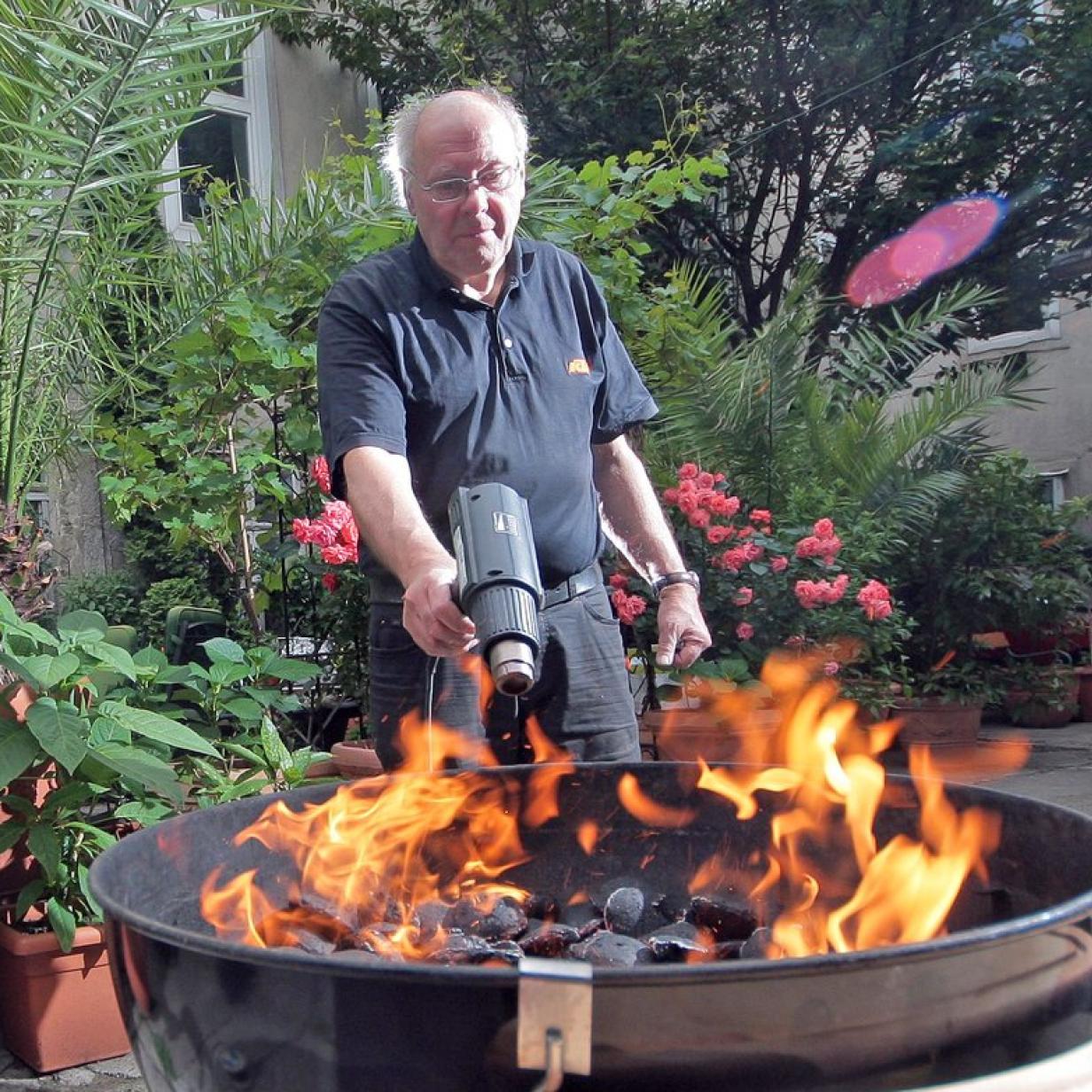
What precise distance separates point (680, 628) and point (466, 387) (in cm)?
54

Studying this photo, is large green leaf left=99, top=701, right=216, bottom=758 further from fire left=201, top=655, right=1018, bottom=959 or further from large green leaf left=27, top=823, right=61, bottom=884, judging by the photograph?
fire left=201, top=655, right=1018, bottom=959

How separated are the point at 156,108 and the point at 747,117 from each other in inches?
296

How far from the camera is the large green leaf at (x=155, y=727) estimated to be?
2.45 m

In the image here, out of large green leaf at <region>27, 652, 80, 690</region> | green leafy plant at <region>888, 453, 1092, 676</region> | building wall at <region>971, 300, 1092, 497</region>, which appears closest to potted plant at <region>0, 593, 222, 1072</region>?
large green leaf at <region>27, 652, 80, 690</region>

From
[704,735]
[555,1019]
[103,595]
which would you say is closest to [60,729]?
[555,1019]

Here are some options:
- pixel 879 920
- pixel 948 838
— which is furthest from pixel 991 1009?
pixel 948 838

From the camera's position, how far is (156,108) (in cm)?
349

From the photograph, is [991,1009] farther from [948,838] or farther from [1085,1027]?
[948,838]

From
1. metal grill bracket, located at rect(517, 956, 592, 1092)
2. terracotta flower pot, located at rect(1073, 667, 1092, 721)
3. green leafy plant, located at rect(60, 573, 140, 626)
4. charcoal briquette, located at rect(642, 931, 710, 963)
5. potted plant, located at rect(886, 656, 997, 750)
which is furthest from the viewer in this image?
green leafy plant, located at rect(60, 573, 140, 626)

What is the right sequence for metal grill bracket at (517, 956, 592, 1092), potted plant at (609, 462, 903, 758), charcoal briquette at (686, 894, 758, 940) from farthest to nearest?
potted plant at (609, 462, 903, 758) < charcoal briquette at (686, 894, 758, 940) < metal grill bracket at (517, 956, 592, 1092)

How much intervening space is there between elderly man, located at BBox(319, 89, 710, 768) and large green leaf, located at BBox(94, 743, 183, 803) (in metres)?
0.56

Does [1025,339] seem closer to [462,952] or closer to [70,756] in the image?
[70,756]

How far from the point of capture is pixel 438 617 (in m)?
1.50

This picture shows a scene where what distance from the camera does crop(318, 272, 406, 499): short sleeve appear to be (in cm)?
193
